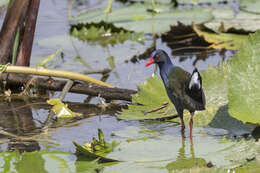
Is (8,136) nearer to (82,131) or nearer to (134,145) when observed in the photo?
(82,131)

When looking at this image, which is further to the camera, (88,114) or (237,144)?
(88,114)

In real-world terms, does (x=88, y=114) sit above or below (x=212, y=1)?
below

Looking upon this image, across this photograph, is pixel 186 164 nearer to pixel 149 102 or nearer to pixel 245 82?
pixel 245 82

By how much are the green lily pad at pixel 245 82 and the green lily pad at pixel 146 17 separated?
1923mm

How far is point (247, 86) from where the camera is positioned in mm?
2271

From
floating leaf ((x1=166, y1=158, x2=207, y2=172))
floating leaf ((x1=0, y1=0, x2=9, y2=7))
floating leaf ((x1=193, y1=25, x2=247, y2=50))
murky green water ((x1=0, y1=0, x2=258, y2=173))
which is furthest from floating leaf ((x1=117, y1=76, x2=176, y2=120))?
floating leaf ((x1=193, y1=25, x2=247, y2=50))

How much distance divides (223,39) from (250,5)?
920 mm

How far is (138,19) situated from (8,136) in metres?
2.35

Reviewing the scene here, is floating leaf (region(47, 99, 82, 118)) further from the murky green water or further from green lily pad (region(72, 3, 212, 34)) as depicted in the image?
green lily pad (region(72, 3, 212, 34))

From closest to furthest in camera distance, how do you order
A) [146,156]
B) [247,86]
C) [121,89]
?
[146,156] → [247,86] → [121,89]

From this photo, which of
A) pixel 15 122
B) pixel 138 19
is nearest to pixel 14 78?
pixel 15 122

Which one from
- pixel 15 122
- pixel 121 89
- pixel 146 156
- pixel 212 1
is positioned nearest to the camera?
pixel 146 156

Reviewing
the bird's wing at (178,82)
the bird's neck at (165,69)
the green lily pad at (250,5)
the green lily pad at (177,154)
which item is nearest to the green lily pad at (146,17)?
the green lily pad at (250,5)

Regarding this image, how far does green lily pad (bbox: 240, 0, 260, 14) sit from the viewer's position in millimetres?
4531
